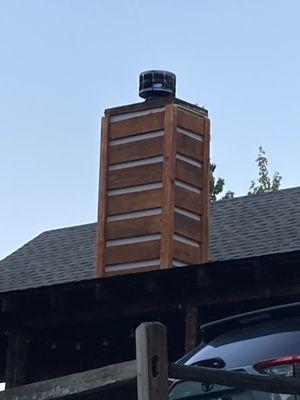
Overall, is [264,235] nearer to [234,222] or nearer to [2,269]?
[234,222]

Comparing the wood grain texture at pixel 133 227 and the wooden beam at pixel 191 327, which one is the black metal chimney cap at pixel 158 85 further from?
the wooden beam at pixel 191 327

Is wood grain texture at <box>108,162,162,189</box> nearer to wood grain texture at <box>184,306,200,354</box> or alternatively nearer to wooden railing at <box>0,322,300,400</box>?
wood grain texture at <box>184,306,200,354</box>

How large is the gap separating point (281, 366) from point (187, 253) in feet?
27.5

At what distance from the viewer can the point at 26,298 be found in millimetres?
14023

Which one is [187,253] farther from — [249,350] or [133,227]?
[249,350]

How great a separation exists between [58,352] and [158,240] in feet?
10.8

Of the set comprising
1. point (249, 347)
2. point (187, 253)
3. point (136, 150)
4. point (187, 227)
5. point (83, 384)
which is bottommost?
point (83, 384)

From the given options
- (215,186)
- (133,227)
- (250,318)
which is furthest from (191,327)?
(215,186)

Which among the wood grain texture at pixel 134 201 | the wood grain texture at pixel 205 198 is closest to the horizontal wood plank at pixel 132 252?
the wood grain texture at pixel 134 201

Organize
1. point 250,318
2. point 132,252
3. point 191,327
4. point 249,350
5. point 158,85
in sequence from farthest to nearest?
point 158,85 < point 132,252 < point 191,327 < point 250,318 < point 249,350

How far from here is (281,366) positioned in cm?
562

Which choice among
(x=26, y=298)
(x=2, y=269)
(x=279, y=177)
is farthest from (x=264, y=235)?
(x=279, y=177)

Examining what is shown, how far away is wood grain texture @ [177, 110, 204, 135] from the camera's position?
14.7 m

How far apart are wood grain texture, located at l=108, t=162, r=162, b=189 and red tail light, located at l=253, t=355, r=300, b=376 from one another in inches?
341
